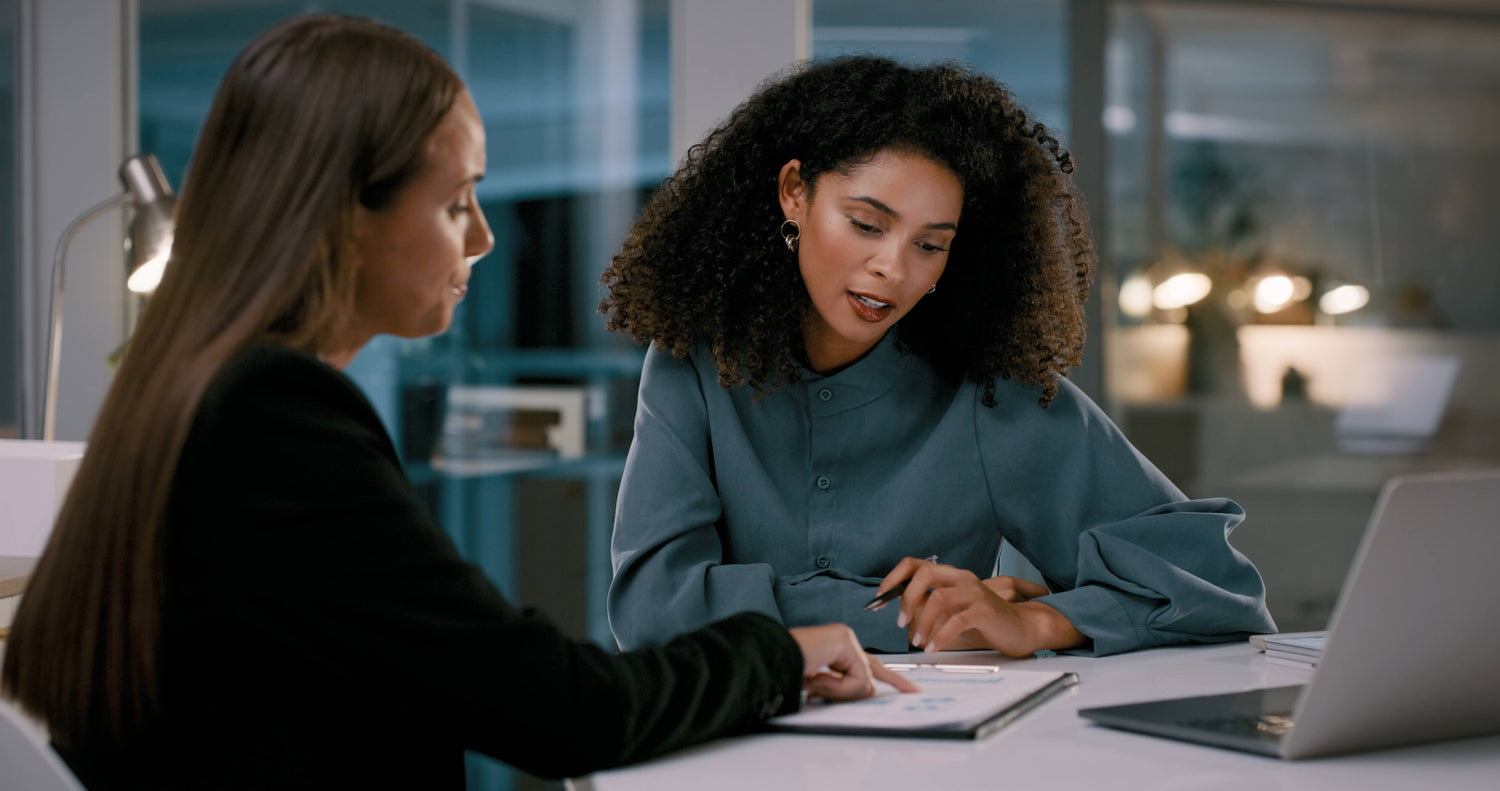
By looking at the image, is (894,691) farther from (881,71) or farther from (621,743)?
(881,71)

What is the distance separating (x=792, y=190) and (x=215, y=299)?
2.94ft

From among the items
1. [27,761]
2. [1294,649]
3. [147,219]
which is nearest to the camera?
[27,761]

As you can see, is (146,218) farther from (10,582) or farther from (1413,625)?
(1413,625)

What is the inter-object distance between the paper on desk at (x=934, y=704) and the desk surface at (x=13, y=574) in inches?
42.3

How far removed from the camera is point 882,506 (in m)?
1.51

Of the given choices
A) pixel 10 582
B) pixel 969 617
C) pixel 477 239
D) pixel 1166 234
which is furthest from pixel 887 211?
pixel 1166 234

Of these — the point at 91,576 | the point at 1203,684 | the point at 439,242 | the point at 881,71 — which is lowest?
the point at 1203,684

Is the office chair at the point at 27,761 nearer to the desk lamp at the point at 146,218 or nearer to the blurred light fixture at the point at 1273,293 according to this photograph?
the desk lamp at the point at 146,218

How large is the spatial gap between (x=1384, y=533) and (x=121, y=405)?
2.53 feet

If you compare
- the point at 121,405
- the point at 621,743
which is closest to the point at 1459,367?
the point at 621,743

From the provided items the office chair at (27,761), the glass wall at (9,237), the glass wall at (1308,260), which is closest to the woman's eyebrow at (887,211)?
the office chair at (27,761)

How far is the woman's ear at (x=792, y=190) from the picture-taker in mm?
1556

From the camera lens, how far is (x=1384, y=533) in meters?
0.76

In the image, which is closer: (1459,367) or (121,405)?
(121,405)
